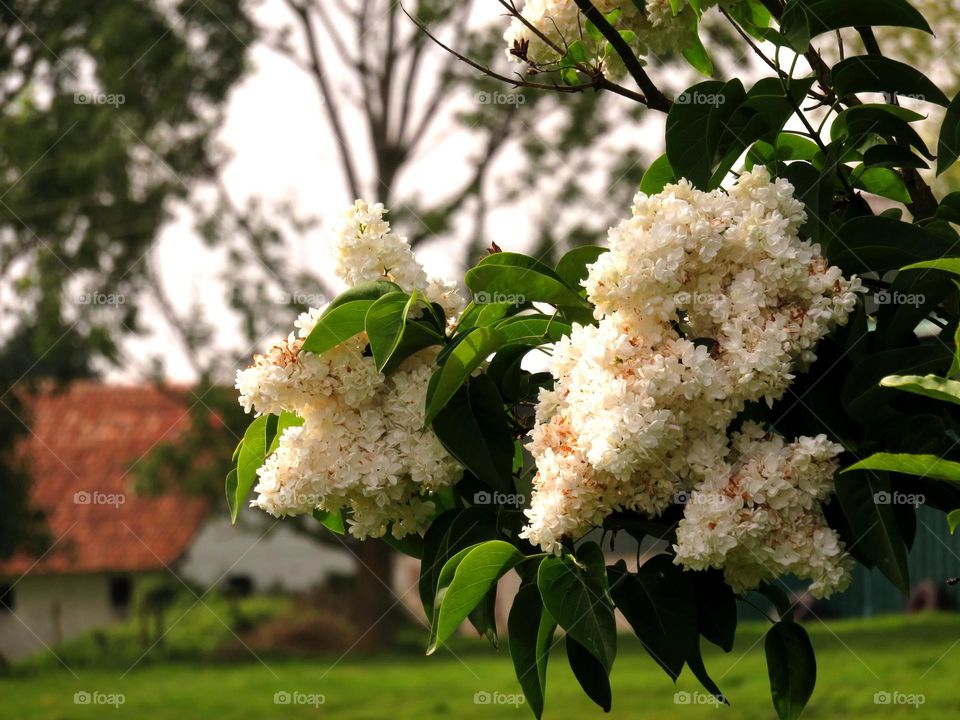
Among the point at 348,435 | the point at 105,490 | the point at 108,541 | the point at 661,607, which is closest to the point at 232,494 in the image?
the point at 348,435

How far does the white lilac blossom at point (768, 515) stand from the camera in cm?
97

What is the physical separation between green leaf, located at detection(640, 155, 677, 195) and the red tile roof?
10497 mm

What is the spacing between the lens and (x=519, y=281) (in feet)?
3.65

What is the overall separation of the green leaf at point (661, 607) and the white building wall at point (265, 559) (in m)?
11.1

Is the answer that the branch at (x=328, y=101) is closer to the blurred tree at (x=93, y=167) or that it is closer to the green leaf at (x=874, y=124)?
the blurred tree at (x=93, y=167)

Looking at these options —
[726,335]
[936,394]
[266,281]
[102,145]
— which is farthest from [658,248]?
[102,145]

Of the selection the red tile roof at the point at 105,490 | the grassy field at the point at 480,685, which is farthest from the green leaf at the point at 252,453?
the red tile roof at the point at 105,490

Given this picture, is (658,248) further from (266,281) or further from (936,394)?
(266,281)

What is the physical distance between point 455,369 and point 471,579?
0.18 m

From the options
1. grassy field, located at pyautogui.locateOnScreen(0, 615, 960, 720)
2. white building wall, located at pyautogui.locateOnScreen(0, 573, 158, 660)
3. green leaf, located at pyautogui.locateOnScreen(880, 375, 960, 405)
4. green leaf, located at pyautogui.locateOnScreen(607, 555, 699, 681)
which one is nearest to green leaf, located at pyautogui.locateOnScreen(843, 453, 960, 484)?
green leaf, located at pyautogui.locateOnScreen(880, 375, 960, 405)

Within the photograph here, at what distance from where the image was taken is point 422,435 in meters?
1.09

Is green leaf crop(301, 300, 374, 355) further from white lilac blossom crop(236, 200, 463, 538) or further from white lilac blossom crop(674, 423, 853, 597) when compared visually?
white lilac blossom crop(674, 423, 853, 597)

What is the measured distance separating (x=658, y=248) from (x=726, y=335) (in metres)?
0.09

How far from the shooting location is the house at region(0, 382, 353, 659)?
455 inches
